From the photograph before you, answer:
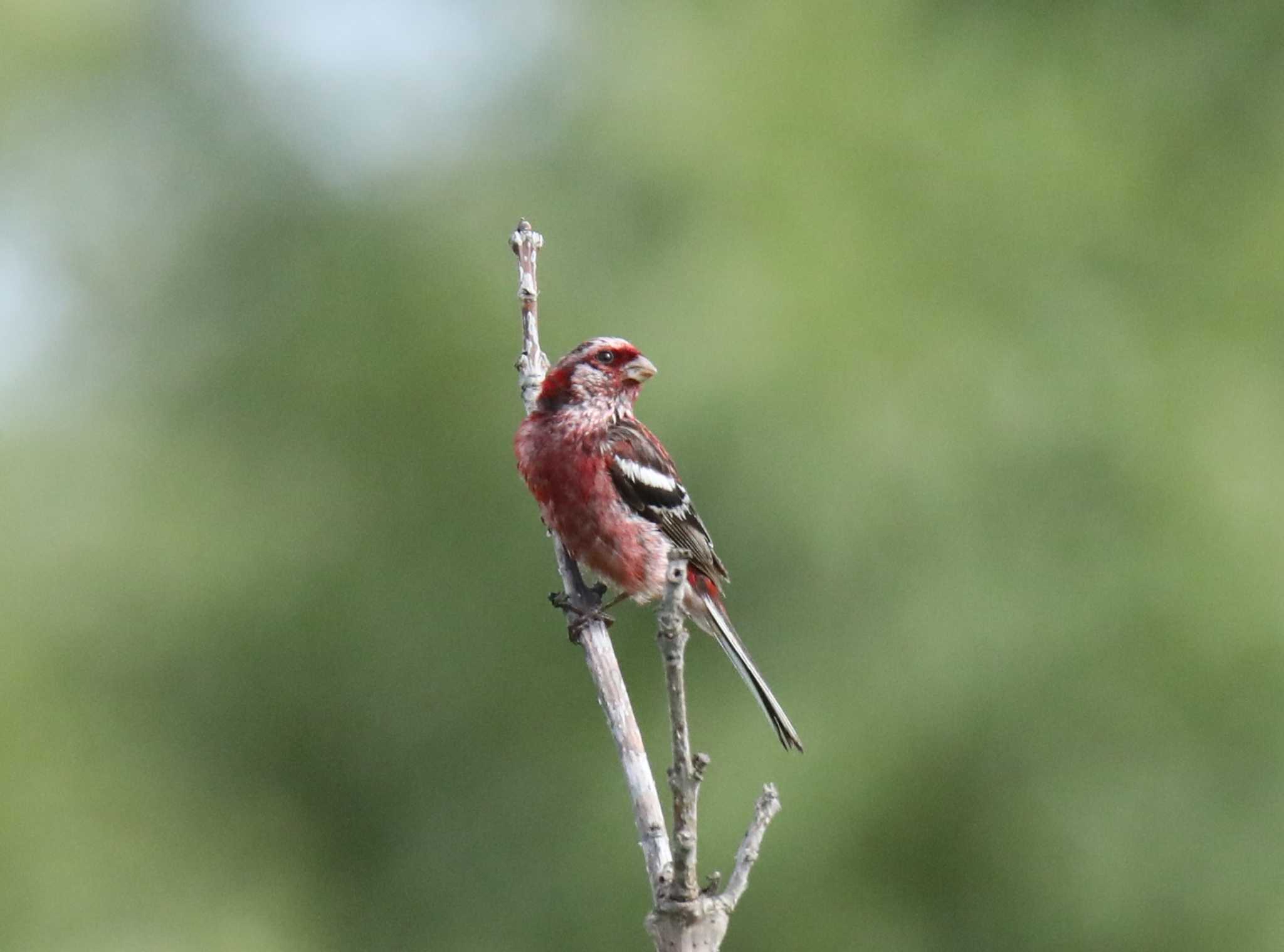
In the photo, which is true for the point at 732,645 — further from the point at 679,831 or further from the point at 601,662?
the point at 679,831

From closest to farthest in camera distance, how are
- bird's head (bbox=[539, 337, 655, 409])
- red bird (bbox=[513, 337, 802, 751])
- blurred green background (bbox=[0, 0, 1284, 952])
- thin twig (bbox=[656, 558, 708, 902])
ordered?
thin twig (bbox=[656, 558, 708, 902]) < red bird (bbox=[513, 337, 802, 751]) < bird's head (bbox=[539, 337, 655, 409]) < blurred green background (bbox=[0, 0, 1284, 952])

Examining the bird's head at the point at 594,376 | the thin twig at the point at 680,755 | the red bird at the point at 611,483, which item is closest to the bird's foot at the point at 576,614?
the red bird at the point at 611,483

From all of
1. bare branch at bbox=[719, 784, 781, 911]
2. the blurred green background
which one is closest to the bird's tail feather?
bare branch at bbox=[719, 784, 781, 911]

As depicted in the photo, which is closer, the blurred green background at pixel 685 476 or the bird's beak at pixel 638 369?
the bird's beak at pixel 638 369

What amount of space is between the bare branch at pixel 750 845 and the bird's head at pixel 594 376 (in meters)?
3.63

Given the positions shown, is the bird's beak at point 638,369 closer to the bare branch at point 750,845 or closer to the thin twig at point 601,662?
the thin twig at point 601,662

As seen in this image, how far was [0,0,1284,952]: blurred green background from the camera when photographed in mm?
14703

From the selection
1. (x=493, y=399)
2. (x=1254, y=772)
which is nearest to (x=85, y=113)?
(x=493, y=399)

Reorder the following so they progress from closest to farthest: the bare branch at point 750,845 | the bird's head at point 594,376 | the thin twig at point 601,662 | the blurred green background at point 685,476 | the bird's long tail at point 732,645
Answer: the bare branch at point 750,845 → the thin twig at point 601,662 → the bird's long tail at point 732,645 → the bird's head at point 594,376 → the blurred green background at point 685,476

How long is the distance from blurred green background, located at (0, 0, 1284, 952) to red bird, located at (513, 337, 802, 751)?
21.9 ft

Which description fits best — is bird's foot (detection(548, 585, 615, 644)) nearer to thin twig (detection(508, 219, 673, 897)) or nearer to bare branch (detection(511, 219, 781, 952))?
thin twig (detection(508, 219, 673, 897))

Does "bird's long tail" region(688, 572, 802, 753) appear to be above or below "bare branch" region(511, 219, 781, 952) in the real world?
above

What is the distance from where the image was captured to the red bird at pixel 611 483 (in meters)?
7.09

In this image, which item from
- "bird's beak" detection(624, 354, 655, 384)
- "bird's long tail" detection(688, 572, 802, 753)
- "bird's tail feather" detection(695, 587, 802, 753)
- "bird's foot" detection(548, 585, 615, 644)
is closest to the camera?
"bird's foot" detection(548, 585, 615, 644)
